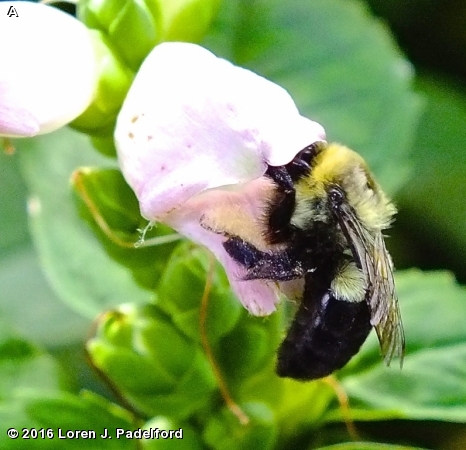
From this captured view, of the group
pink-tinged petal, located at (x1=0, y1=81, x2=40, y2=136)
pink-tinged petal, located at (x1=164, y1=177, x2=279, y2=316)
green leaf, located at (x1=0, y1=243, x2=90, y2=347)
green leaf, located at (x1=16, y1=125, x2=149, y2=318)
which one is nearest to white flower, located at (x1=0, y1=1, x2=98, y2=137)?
pink-tinged petal, located at (x1=0, y1=81, x2=40, y2=136)

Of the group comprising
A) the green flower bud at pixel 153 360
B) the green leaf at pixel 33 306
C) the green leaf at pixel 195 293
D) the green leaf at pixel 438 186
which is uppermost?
the green leaf at pixel 195 293

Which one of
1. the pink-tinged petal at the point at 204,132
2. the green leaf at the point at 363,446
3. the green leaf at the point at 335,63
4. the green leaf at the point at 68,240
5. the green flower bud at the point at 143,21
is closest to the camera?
the pink-tinged petal at the point at 204,132

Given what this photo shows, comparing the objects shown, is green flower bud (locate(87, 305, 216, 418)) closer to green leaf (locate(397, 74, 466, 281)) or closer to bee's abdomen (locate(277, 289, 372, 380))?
bee's abdomen (locate(277, 289, 372, 380))

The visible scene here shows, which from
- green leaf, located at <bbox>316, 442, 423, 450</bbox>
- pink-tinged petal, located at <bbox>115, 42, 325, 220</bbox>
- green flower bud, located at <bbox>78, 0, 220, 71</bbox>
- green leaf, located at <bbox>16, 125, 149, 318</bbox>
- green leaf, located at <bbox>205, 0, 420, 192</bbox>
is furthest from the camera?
green leaf, located at <bbox>205, 0, 420, 192</bbox>

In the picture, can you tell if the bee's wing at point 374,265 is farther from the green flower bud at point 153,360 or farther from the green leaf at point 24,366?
the green leaf at point 24,366

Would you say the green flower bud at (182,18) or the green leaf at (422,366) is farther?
the green leaf at (422,366)

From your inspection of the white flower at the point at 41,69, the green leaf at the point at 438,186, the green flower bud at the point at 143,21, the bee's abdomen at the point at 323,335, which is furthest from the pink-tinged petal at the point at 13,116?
the green leaf at the point at 438,186
